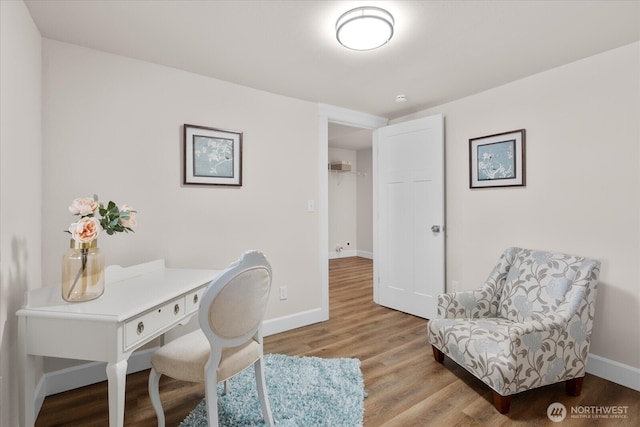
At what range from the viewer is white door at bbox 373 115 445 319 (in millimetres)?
3217

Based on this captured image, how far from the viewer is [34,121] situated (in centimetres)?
181

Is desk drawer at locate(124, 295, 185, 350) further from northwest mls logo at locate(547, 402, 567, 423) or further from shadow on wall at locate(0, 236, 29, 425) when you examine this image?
northwest mls logo at locate(547, 402, 567, 423)

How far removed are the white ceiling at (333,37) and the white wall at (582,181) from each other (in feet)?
0.58

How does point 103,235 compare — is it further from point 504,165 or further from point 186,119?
point 504,165

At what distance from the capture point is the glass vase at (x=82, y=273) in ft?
4.83

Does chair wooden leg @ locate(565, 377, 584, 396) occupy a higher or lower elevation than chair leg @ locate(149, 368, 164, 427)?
lower

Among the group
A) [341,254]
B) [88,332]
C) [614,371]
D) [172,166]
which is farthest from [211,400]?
[341,254]

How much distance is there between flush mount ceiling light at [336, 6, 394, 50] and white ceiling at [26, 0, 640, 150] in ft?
0.14

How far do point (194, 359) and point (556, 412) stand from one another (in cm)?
205

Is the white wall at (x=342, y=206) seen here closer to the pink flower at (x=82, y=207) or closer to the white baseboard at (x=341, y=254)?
the white baseboard at (x=341, y=254)

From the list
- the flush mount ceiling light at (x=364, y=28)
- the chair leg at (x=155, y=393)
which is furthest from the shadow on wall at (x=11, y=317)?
the flush mount ceiling light at (x=364, y=28)

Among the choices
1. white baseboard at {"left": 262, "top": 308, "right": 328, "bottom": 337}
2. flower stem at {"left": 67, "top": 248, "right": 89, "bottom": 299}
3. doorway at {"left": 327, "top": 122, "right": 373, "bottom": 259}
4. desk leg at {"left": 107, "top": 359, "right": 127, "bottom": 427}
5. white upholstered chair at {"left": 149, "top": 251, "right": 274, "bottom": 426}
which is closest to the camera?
desk leg at {"left": 107, "top": 359, "right": 127, "bottom": 427}

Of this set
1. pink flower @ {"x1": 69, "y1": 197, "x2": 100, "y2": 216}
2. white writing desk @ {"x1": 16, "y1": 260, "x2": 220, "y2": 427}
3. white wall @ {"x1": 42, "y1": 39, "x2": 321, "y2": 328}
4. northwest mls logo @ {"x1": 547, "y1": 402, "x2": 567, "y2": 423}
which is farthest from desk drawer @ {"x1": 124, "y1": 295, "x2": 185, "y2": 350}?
northwest mls logo @ {"x1": 547, "y1": 402, "x2": 567, "y2": 423}

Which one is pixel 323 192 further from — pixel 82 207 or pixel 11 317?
pixel 11 317
